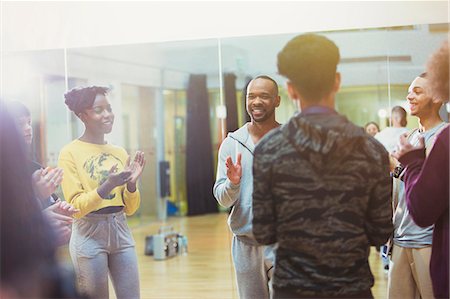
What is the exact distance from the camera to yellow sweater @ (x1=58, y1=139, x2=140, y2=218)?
360cm

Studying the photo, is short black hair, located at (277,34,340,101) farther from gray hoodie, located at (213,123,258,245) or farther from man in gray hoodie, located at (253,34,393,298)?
gray hoodie, located at (213,123,258,245)

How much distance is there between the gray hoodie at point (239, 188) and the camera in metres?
3.19

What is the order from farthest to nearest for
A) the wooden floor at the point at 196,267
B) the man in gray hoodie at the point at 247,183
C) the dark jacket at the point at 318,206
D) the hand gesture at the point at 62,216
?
the wooden floor at the point at 196,267 → the hand gesture at the point at 62,216 → the man in gray hoodie at the point at 247,183 → the dark jacket at the point at 318,206

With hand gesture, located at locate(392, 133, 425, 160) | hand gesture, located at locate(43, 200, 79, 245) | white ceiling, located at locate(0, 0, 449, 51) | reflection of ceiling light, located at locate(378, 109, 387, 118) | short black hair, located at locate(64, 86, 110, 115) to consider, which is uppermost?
white ceiling, located at locate(0, 0, 449, 51)

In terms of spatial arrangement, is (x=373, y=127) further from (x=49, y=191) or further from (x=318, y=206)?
(x=49, y=191)

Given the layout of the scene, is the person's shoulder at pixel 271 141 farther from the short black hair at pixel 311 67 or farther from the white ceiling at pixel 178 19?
the white ceiling at pixel 178 19

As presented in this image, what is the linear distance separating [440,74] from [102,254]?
207cm

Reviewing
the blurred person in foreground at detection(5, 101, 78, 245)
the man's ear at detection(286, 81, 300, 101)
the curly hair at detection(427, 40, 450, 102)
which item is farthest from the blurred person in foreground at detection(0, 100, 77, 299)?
the curly hair at detection(427, 40, 450, 102)

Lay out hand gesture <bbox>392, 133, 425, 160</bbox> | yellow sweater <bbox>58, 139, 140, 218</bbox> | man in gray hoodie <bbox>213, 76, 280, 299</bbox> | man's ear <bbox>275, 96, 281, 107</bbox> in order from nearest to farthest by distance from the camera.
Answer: hand gesture <bbox>392, 133, 425, 160</bbox> < man's ear <bbox>275, 96, 281, 107</bbox> < man in gray hoodie <bbox>213, 76, 280, 299</bbox> < yellow sweater <bbox>58, 139, 140, 218</bbox>

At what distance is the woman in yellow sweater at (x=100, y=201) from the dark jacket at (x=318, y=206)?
51.2 inches

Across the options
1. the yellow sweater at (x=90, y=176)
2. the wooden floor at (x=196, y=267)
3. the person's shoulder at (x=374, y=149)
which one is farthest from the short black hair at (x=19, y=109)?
the person's shoulder at (x=374, y=149)

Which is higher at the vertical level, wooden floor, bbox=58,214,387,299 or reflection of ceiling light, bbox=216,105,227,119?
reflection of ceiling light, bbox=216,105,227,119

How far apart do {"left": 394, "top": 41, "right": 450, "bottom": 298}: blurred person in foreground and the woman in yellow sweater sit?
163cm

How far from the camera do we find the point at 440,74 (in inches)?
114
